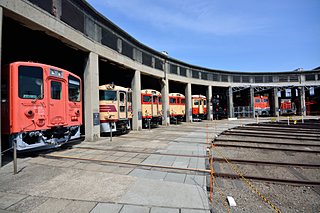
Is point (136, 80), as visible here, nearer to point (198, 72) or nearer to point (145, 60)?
point (145, 60)

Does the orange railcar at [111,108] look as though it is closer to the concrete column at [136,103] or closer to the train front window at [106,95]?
the train front window at [106,95]

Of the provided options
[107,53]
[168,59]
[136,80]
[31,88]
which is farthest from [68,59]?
[168,59]

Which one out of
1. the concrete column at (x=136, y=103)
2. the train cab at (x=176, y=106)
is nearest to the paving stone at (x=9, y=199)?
the concrete column at (x=136, y=103)

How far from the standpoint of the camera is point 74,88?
8.46m

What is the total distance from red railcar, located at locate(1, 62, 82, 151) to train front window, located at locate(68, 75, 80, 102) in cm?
10

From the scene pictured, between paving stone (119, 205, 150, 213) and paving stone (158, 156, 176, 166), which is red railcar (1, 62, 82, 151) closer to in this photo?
paving stone (158, 156, 176, 166)

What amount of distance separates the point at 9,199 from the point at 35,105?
3699mm

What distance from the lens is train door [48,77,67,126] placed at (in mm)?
6891

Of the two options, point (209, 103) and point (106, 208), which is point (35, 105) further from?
point (209, 103)

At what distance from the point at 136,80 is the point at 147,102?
256 centimetres

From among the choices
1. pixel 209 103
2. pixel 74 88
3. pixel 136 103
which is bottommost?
pixel 136 103

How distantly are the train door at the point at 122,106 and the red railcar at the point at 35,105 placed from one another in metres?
4.25

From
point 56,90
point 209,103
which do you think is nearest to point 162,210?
point 56,90

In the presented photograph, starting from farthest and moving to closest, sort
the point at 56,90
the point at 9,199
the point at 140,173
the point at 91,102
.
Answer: the point at 91,102
the point at 56,90
the point at 140,173
the point at 9,199
